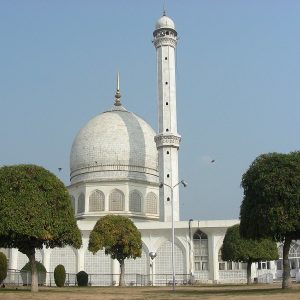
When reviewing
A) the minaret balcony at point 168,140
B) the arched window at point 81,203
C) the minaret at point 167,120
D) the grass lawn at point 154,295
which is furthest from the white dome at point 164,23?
the grass lawn at point 154,295

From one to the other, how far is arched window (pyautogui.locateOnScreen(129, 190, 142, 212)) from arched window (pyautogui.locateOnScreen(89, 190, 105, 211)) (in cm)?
330

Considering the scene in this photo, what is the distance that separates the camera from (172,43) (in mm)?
61375

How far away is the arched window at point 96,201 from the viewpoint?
2559 inches

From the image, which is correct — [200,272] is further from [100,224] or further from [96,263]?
[100,224]

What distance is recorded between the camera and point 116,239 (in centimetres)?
4416

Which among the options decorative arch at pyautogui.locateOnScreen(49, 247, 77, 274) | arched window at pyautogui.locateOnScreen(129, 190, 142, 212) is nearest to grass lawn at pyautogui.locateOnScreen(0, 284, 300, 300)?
decorative arch at pyautogui.locateOnScreen(49, 247, 77, 274)

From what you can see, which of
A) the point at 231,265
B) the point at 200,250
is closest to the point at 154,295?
the point at 231,265

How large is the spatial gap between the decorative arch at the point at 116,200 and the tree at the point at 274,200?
122 feet

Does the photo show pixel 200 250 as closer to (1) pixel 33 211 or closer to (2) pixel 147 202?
(2) pixel 147 202

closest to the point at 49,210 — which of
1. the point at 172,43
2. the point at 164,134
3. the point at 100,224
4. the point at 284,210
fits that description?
the point at 284,210

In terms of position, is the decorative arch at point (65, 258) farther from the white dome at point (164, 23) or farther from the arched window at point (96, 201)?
the white dome at point (164, 23)

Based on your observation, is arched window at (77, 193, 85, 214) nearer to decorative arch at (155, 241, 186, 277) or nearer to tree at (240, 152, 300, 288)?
decorative arch at (155, 241, 186, 277)

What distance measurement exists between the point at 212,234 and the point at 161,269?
6463mm

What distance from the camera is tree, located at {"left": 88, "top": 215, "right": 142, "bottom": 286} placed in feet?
144
